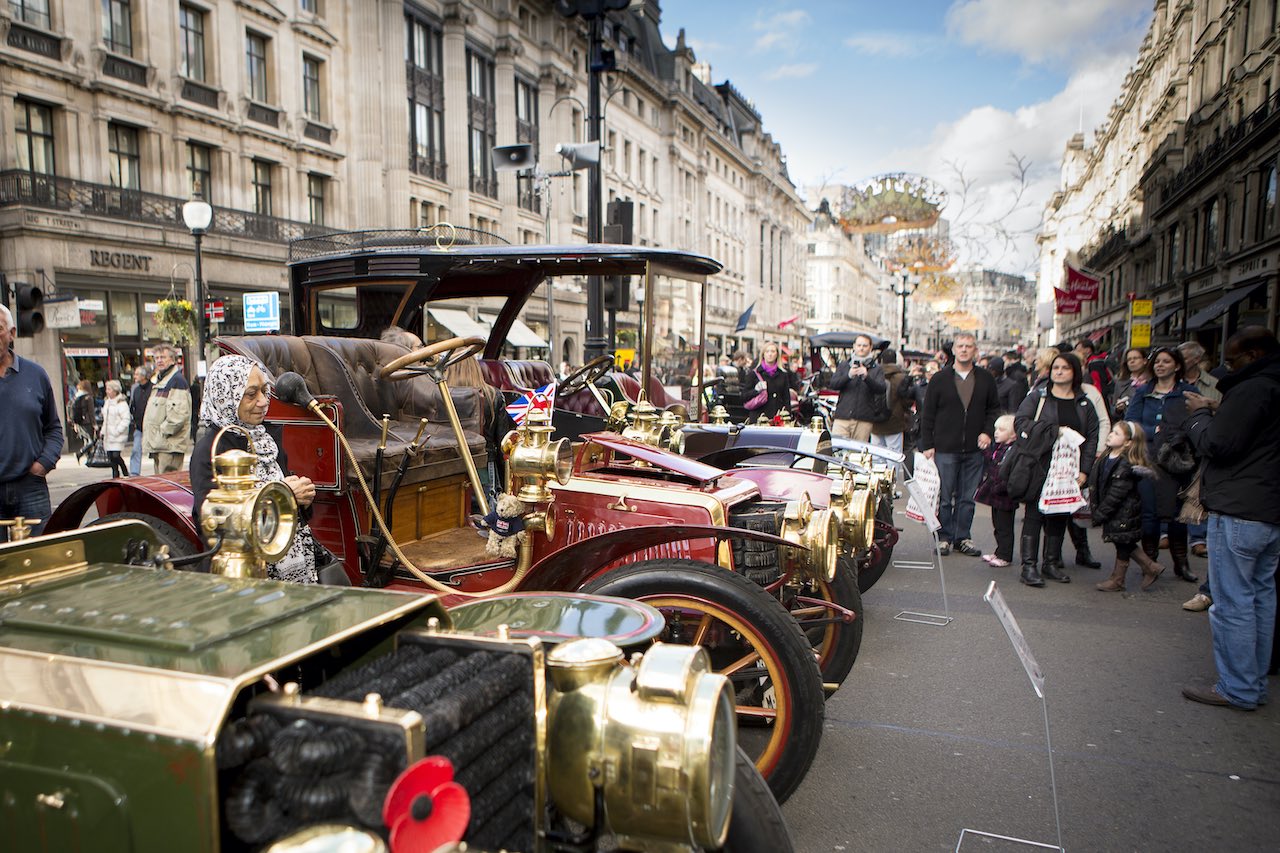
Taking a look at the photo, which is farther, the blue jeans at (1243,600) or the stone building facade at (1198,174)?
the stone building facade at (1198,174)

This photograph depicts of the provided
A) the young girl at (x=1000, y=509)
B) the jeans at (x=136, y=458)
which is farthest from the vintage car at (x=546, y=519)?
the jeans at (x=136, y=458)

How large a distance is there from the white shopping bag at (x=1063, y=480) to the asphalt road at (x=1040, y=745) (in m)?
0.90

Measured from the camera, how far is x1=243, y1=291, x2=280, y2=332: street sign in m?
14.2

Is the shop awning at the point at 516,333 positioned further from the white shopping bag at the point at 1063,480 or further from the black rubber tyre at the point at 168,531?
the white shopping bag at the point at 1063,480

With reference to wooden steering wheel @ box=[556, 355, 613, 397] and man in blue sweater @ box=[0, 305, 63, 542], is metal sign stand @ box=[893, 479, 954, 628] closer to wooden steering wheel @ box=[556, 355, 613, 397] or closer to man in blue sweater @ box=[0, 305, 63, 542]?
wooden steering wheel @ box=[556, 355, 613, 397]

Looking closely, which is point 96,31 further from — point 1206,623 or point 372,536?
point 1206,623

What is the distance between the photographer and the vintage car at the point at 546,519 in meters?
2.81

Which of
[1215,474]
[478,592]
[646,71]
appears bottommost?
[478,592]

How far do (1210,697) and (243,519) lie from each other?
451cm

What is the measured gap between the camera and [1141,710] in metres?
4.06

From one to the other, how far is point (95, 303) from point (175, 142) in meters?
5.05

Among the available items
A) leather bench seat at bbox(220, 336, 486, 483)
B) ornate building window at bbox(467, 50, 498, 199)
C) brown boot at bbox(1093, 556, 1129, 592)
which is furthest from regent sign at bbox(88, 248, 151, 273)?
brown boot at bbox(1093, 556, 1129, 592)

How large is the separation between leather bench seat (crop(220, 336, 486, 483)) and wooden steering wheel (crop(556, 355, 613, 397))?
3.54ft

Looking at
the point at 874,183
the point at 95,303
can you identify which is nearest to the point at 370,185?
the point at 95,303
